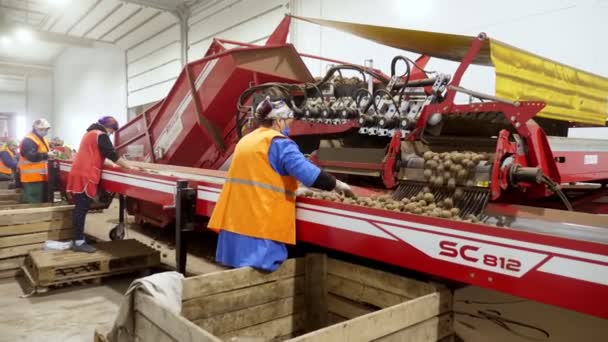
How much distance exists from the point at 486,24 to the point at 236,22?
5.78 m

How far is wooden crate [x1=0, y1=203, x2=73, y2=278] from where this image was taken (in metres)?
4.79

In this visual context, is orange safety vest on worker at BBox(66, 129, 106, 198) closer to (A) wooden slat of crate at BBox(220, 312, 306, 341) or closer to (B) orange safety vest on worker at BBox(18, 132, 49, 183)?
(B) orange safety vest on worker at BBox(18, 132, 49, 183)

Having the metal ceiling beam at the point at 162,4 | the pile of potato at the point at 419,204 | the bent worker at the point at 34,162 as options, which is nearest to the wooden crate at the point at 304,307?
the pile of potato at the point at 419,204

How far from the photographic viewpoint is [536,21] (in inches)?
205

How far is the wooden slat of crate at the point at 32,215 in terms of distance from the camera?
4816mm

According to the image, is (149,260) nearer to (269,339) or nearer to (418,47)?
(269,339)

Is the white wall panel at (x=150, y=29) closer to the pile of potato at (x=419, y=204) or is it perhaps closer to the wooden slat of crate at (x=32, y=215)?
the wooden slat of crate at (x=32, y=215)

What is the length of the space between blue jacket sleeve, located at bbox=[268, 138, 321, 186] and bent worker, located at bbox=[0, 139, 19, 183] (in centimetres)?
899

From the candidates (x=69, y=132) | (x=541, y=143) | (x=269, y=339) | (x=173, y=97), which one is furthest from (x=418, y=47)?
(x=69, y=132)

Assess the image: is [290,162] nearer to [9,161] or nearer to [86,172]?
[86,172]

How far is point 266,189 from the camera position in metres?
2.65

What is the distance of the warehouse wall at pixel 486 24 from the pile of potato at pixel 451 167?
10.3 ft

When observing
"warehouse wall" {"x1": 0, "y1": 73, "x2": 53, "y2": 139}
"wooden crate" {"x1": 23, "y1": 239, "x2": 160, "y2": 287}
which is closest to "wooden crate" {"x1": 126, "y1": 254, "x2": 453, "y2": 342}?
"wooden crate" {"x1": 23, "y1": 239, "x2": 160, "y2": 287}

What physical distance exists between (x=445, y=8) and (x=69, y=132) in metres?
19.1
